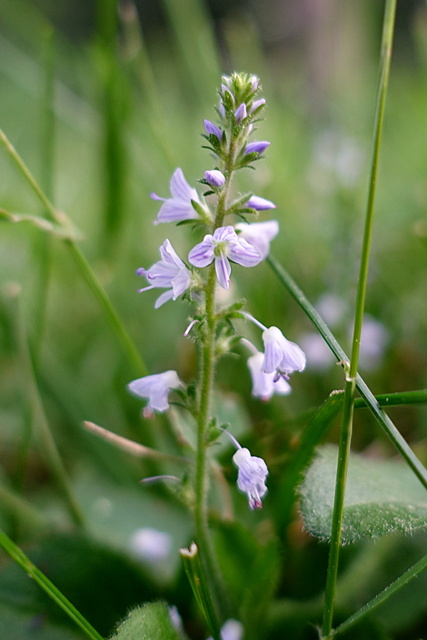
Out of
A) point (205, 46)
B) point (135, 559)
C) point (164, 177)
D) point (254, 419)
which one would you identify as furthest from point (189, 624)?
point (205, 46)

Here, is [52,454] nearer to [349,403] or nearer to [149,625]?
[149,625]

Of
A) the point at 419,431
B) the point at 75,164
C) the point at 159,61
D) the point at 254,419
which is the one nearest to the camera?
the point at 419,431

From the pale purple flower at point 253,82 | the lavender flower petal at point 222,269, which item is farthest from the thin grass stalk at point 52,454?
the pale purple flower at point 253,82

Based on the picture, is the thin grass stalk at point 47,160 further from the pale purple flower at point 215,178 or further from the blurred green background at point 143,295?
the pale purple flower at point 215,178

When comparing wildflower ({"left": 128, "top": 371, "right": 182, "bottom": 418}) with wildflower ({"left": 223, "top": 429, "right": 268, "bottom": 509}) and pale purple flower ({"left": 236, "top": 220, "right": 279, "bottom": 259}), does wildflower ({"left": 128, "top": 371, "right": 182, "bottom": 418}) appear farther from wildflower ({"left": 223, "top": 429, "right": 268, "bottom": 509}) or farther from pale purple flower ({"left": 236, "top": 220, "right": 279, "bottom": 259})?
pale purple flower ({"left": 236, "top": 220, "right": 279, "bottom": 259})

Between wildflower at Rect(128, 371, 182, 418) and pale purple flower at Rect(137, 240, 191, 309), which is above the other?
pale purple flower at Rect(137, 240, 191, 309)

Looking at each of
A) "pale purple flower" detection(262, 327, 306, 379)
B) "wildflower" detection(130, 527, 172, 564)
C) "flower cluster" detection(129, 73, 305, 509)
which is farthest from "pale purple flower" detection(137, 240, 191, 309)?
"wildflower" detection(130, 527, 172, 564)

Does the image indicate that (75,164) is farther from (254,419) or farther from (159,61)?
(159,61)
